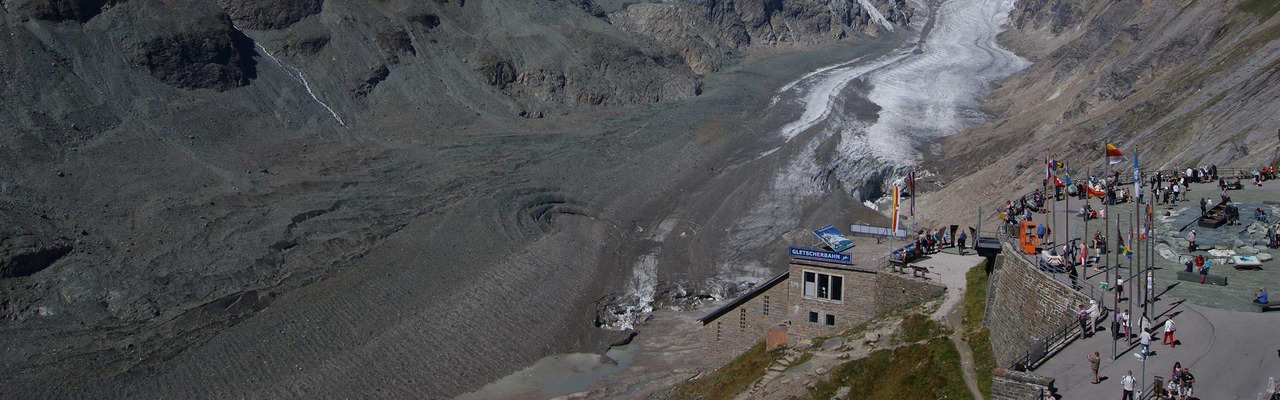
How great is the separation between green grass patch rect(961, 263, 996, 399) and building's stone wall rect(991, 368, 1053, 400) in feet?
7.21

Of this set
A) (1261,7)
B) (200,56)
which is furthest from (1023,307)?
(200,56)

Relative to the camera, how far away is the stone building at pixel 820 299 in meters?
38.2

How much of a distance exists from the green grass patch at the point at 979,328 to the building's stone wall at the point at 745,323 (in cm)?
665

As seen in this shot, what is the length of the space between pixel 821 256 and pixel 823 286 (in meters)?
1.01

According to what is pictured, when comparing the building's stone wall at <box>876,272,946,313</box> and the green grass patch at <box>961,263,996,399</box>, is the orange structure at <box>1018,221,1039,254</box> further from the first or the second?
the building's stone wall at <box>876,272,946,313</box>

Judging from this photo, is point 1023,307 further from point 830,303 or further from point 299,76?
point 299,76

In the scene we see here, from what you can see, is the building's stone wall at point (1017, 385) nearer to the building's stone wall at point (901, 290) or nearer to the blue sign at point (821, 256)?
the building's stone wall at point (901, 290)

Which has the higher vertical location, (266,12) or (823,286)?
(266,12)

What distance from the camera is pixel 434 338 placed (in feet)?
185

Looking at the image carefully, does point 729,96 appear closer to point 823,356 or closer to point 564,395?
point 564,395

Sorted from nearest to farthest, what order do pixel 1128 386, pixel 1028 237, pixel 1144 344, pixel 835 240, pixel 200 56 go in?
pixel 1128 386, pixel 1144 344, pixel 1028 237, pixel 835 240, pixel 200 56

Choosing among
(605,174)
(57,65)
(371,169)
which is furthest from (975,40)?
(57,65)

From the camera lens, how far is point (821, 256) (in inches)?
1566

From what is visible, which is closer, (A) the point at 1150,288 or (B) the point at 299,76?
(A) the point at 1150,288
